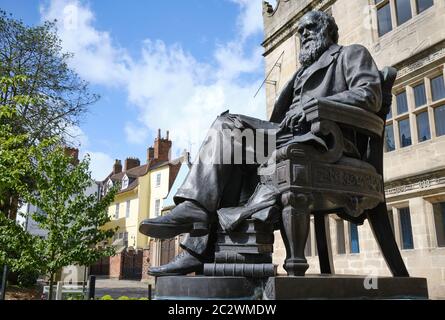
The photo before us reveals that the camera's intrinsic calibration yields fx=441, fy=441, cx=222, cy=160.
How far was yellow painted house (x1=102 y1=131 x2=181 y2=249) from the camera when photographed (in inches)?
1497

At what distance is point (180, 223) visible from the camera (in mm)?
3027

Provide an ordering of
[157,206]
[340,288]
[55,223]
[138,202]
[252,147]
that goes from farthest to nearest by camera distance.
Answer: [138,202]
[157,206]
[55,223]
[252,147]
[340,288]

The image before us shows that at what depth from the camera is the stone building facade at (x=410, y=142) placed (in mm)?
9961

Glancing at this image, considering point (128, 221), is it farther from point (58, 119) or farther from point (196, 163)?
point (196, 163)

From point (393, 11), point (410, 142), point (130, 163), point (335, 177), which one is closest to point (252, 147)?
point (335, 177)

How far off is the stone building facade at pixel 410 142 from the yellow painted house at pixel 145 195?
2604cm

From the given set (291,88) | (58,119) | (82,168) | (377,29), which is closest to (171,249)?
(58,119)

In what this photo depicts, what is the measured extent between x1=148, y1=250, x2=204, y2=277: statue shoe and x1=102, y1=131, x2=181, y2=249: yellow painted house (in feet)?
112

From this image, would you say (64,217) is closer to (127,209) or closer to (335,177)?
(335,177)

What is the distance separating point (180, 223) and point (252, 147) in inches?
31.7

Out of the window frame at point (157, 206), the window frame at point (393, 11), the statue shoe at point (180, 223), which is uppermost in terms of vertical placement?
the window frame at point (393, 11)

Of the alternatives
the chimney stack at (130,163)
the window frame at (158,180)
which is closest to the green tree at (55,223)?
the window frame at (158,180)

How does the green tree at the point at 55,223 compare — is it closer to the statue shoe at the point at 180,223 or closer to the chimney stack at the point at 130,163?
the statue shoe at the point at 180,223

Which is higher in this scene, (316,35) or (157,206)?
(157,206)
